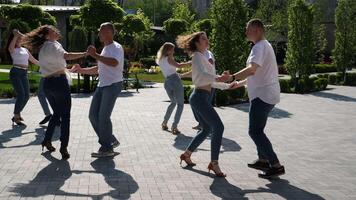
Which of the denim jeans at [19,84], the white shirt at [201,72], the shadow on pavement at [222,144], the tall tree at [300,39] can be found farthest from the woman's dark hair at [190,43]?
the tall tree at [300,39]

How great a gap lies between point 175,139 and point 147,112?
3.70 metres

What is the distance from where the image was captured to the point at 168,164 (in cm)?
663

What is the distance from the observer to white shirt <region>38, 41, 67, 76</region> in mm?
6586

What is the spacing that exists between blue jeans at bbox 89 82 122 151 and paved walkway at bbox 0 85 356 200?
0.32m

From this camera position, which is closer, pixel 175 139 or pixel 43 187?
pixel 43 187

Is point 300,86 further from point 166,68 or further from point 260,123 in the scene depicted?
point 260,123

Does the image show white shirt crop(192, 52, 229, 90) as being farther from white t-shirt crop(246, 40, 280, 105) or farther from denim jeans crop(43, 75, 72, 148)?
denim jeans crop(43, 75, 72, 148)

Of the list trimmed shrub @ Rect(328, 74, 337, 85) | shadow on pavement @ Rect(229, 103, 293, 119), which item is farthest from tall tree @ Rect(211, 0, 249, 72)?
trimmed shrub @ Rect(328, 74, 337, 85)

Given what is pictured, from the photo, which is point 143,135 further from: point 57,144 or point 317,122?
point 317,122

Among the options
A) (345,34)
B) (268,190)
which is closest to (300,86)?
(345,34)

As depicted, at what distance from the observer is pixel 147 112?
40.1ft

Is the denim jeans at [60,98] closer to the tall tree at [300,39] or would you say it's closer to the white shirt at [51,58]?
the white shirt at [51,58]

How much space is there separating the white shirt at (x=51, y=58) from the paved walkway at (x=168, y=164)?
1.25m

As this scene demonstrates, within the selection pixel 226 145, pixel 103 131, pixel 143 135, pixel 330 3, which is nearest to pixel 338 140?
pixel 226 145
